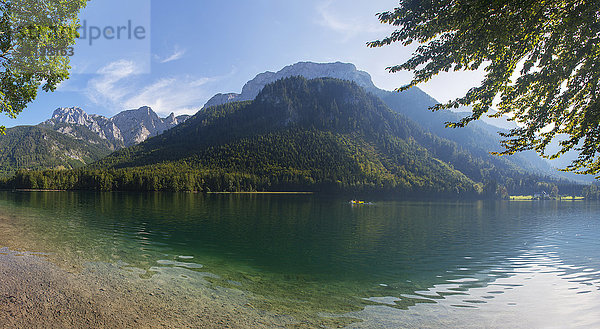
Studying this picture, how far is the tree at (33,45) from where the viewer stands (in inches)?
637

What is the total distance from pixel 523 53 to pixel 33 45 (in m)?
23.8

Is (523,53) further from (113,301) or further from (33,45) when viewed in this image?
(33,45)

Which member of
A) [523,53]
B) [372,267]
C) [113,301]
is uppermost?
[523,53]

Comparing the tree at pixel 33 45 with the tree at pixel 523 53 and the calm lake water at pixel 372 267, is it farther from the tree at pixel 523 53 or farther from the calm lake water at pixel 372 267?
the tree at pixel 523 53

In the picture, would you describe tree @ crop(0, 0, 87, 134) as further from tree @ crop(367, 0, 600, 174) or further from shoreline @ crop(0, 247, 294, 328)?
tree @ crop(367, 0, 600, 174)

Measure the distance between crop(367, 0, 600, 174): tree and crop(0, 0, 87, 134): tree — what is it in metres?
17.8

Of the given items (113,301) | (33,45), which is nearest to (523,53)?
(113,301)

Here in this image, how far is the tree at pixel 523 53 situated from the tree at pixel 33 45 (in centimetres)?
1780

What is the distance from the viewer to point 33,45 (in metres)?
17.1

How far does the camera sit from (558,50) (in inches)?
400

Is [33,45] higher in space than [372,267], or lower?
higher

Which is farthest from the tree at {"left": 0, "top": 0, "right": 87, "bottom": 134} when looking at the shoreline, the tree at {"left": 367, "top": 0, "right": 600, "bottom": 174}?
the tree at {"left": 367, "top": 0, "right": 600, "bottom": 174}

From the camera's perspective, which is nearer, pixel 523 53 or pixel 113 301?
pixel 523 53

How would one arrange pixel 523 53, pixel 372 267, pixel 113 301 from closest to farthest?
pixel 523 53, pixel 113 301, pixel 372 267
